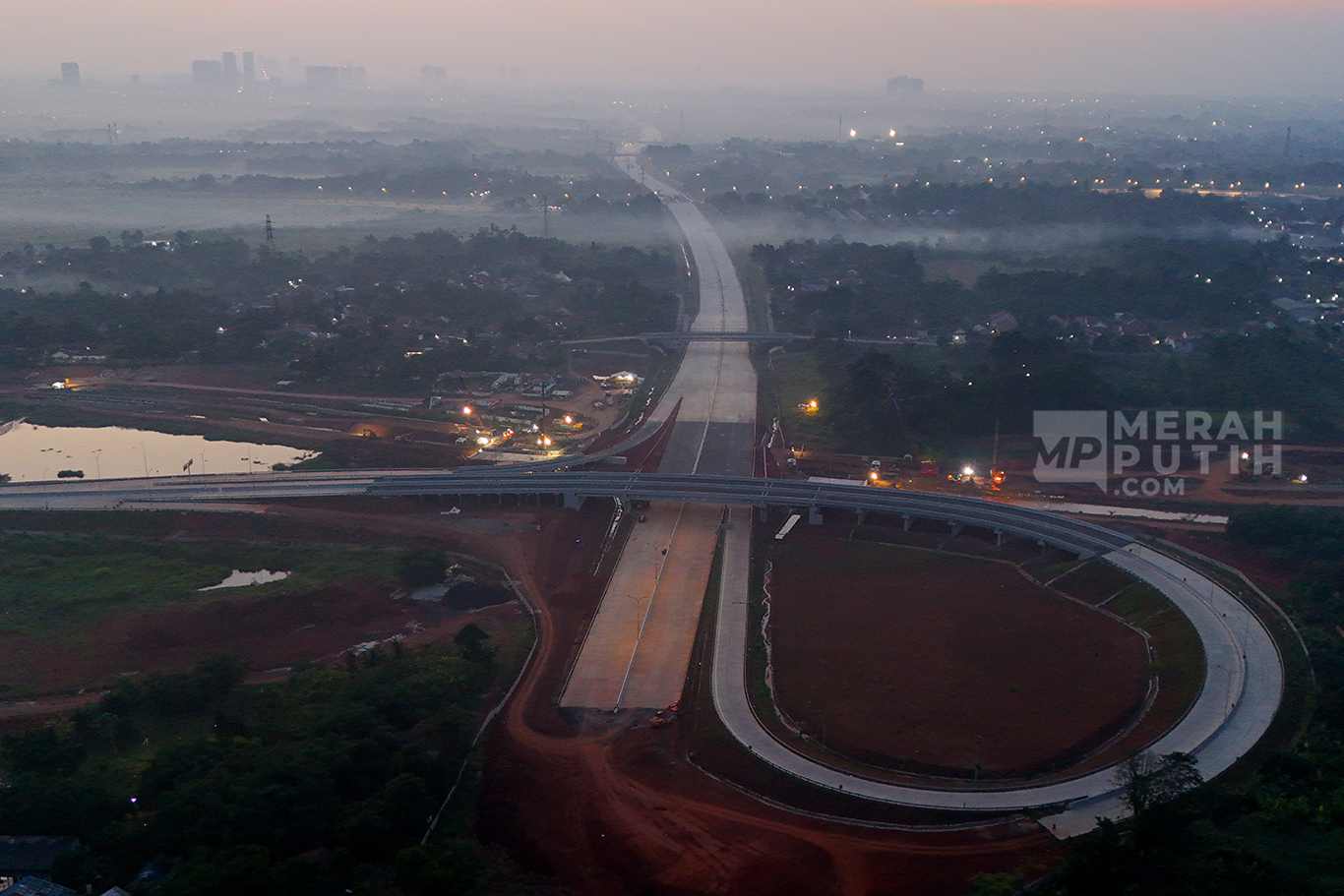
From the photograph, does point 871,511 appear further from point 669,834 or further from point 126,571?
point 126,571

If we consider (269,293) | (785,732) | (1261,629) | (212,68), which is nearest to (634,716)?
(785,732)

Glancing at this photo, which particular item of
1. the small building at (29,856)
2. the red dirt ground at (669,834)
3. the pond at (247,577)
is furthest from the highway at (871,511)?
the small building at (29,856)

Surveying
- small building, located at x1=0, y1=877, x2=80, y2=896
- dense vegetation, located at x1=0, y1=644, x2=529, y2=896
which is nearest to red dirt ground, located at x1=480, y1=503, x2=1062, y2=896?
dense vegetation, located at x1=0, y1=644, x2=529, y2=896

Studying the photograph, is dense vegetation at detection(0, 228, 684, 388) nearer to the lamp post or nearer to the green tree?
the lamp post

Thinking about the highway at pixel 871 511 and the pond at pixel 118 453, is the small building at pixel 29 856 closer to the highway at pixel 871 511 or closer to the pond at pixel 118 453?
the highway at pixel 871 511

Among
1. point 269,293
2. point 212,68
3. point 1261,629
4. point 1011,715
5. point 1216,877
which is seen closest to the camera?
point 1216,877

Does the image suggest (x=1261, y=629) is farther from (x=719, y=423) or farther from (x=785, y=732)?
(x=719, y=423)

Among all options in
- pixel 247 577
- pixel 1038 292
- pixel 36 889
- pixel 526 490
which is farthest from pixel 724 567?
pixel 1038 292
